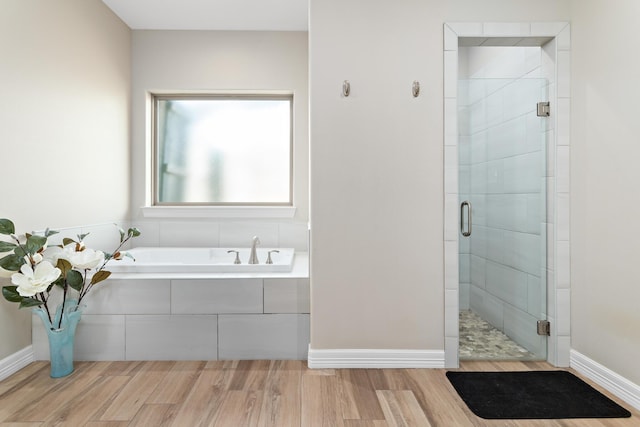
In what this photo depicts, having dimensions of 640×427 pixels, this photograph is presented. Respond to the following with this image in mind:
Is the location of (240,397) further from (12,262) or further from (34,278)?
(12,262)

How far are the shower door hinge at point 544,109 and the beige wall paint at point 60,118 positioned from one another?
311cm

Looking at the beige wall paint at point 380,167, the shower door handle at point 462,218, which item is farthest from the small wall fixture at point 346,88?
the shower door handle at point 462,218

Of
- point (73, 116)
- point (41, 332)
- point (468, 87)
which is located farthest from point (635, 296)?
point (73, 116)

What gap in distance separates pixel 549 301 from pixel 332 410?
1.50 metres

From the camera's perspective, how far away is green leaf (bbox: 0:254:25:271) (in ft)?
7.02

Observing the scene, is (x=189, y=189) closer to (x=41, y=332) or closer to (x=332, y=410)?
(x=41, y=332)

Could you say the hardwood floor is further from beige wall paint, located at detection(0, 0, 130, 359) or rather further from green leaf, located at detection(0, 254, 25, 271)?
green leaf, located at detection(0, 254, 25, 271)

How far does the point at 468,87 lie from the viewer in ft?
8.04

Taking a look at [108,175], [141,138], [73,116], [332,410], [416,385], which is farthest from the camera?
[141,138]

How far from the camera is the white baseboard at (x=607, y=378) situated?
77.6 inches

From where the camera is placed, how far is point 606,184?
2.14 metres

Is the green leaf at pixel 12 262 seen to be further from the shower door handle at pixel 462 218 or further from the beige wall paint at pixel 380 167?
the shower door handle at pixel 462 218

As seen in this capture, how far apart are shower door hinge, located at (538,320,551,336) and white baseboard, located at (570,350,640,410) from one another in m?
0.17

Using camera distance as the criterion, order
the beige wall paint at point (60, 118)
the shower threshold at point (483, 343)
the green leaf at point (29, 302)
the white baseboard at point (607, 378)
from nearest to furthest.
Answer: the white baseboard at point (607, 378), the green leaf at point (29, 302), the beige wall paint at point (60, 118), the shower threshold at point (483, 343)
